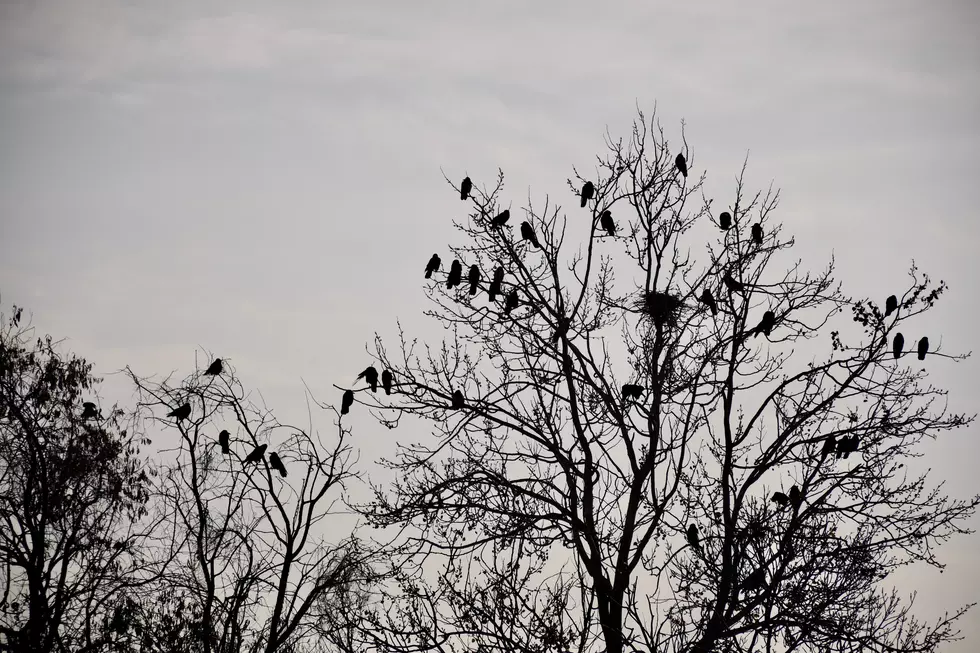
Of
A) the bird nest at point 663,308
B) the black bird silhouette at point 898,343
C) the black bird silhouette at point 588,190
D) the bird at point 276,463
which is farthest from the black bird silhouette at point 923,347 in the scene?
the bird at point 276,463

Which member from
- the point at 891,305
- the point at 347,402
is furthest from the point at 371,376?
the point at 891,305

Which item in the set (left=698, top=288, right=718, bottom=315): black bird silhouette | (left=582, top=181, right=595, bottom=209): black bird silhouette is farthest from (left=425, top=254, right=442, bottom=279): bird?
(left=698, top=288, right=718, bottom=315): black bird silhouette

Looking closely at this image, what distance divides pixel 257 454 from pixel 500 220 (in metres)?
4.44

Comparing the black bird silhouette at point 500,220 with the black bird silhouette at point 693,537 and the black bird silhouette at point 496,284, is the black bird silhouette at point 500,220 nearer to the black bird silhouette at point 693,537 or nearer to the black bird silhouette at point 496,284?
the black bird silhouette at point 496,284

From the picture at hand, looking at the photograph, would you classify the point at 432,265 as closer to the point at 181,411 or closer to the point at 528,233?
the point at 528,233

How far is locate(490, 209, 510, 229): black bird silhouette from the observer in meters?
12.9

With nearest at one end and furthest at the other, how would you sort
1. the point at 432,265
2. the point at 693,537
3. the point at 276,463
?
the point at 693,537, the point at 432,265, the point at 276,463

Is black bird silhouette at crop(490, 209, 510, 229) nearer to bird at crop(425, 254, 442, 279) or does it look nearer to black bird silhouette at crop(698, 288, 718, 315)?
bird at crop(425, 254, 442, 279)

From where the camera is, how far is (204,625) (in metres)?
13.4

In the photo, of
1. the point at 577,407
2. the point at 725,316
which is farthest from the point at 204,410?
the point at 725,316

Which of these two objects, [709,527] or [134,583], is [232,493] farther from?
[709,527]

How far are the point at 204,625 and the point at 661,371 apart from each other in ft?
21.3

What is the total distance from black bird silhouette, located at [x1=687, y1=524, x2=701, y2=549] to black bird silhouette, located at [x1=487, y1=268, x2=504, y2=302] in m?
3.47

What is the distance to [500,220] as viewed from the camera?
509 inches
